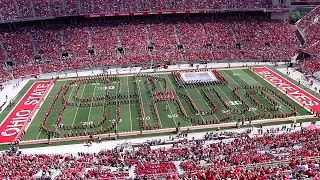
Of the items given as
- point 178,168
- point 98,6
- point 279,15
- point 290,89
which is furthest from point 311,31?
point 178,168

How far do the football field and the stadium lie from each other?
5.6 inches

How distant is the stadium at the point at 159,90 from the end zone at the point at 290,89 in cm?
18

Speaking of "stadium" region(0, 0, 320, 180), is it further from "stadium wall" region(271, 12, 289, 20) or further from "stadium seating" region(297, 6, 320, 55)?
"stadium seating" region(297, 6, 320, 55)

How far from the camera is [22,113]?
3369cm

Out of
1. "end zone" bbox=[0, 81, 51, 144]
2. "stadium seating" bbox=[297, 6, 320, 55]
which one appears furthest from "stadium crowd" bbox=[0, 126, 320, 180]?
"stadium seating" bbox=[297, 6, 320, 55]

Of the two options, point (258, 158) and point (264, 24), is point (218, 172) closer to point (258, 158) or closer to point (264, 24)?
point (258, 158)

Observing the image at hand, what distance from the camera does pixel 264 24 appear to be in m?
56.5

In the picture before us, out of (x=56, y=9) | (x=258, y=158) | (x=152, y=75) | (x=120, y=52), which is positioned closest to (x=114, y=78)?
(x=152, y=75)

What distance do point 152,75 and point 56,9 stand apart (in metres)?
21.0

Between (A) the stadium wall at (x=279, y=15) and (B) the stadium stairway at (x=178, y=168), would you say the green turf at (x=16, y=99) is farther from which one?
(A) the stadium wall at (x=279, y=15)

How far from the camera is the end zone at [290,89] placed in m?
33.8

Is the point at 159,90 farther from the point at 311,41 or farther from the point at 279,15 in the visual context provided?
the point at 279,15

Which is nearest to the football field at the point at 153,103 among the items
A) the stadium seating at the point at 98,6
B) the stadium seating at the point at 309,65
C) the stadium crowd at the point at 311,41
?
the stadium seating at the point at 309,65

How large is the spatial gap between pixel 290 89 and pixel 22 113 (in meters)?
27.1
